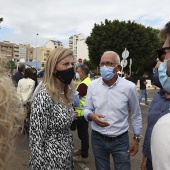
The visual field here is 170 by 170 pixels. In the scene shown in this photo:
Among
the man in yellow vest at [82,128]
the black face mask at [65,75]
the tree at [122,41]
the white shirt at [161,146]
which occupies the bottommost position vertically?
the man in yellow vest at [82,128]

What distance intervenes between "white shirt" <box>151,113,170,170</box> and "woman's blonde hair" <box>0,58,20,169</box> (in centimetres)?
57

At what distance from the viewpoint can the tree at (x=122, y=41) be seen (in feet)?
107

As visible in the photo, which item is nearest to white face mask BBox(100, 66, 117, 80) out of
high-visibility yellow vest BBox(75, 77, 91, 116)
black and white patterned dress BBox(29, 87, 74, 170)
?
black and white patterned dress BBox(29, 87, 74, 170)

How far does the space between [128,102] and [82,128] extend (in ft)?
7.16

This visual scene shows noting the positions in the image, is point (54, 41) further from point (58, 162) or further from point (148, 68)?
point (58, 162)

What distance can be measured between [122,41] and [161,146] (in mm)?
32475

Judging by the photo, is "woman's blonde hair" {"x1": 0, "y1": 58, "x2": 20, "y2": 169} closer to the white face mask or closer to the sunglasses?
the sunglasses

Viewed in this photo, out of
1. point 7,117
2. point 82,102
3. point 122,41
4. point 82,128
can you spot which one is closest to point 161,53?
point 7,117

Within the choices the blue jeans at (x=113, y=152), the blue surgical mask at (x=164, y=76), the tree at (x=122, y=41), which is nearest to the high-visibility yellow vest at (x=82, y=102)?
the blue jeans at (x=113, y=152)

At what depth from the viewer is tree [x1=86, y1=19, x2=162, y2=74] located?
32.5m

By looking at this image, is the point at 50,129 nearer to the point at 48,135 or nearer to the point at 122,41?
the point at 48,135

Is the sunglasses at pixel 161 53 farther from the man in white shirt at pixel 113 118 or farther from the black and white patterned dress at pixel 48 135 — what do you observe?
the black and white patterned dress at pixel 48 135

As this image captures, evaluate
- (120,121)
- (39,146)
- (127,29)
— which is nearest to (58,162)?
(39,146)

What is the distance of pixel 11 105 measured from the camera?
3.24 feet
